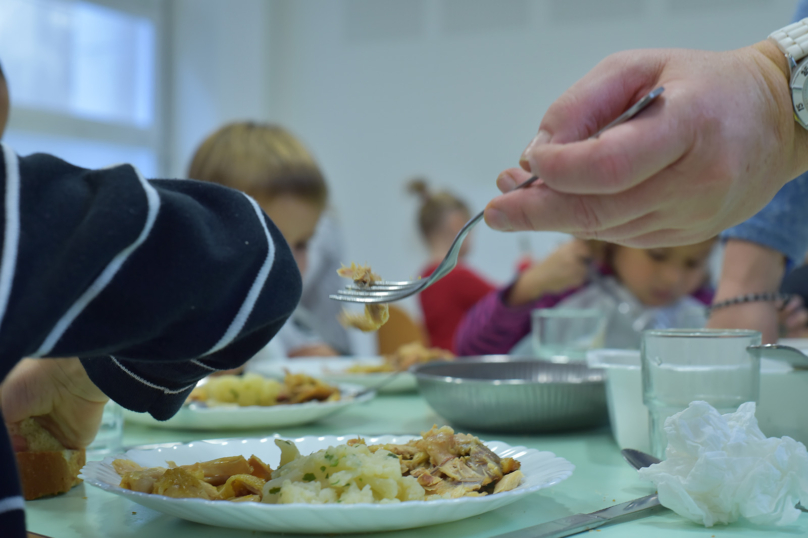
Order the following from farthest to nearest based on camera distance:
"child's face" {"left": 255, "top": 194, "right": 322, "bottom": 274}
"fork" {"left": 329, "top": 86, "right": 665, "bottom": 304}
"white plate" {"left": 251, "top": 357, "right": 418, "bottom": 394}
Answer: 1. "child's face" {"left": 255, "top": 194, "right": 322, "bottom": 274}
2. "white plate" {"left": 251, "top": 357, "right": 418, "bottom": 394}
3. "fork" {"left": 329, "top": 86, "right": 665, "bottom": 304}

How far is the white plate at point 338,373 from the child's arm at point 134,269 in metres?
0.73

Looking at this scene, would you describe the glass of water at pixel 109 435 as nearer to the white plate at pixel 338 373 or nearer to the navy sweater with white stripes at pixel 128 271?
the navy sweater with white stripes at pixel 128 271

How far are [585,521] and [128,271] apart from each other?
0.37 metres

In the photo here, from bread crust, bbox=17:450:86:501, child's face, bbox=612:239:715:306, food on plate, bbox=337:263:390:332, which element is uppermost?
food on plate, bbox=337:263:390:332

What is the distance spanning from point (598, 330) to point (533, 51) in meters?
3.09

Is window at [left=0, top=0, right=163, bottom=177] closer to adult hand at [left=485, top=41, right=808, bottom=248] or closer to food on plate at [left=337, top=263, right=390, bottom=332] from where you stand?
food on plate at [left=337, top=263, right=390, bottom=332]

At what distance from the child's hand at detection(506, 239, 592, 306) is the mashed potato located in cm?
152

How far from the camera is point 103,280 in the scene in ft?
1.38

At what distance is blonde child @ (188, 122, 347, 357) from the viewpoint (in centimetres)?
183

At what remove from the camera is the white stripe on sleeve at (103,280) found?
41 centimetres

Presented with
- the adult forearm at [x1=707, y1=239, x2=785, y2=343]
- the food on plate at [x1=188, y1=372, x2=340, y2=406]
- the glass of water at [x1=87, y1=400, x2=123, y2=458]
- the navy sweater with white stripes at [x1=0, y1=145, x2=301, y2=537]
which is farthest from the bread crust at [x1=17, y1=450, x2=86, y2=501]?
the adult forearm at [x1=707, y1=239, x2=785, y2=343]

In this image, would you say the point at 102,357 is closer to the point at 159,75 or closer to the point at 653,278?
the point at 653,278

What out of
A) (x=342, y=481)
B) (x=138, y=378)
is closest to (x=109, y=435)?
(x=138, y=378)

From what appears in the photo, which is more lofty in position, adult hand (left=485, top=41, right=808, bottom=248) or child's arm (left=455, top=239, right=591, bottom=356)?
adult hand (left=485, top=41, right=808, bottom=248)
